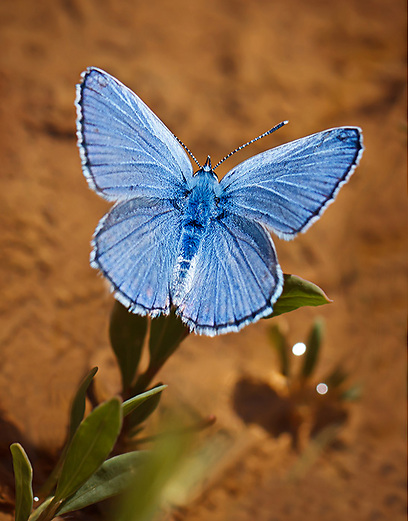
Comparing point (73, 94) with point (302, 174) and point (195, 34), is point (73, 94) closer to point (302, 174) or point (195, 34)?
point (195, 34)

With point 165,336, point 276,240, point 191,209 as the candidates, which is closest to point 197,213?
point 191,209

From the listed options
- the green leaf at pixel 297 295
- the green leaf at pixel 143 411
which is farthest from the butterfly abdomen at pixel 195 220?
the green leaf at pixel 143 411

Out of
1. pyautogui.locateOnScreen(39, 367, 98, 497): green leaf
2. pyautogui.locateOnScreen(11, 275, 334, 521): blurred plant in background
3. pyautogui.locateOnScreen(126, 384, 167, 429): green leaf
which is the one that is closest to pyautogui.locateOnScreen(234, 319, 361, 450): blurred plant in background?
pyautogui.locateOnScreen(11, 275, 334, 521): blurred plant in background

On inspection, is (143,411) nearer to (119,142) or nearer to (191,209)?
(191,209)

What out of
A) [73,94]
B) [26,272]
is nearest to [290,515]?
[26,272]

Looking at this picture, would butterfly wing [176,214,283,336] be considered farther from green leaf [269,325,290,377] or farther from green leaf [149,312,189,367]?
green leaf [269,325,290,377]

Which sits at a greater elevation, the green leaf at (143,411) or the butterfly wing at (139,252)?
the butterfly wing at (139,252)

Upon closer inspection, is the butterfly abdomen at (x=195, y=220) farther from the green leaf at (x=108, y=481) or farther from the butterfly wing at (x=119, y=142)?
the green leaf at (x=108, y=481)
